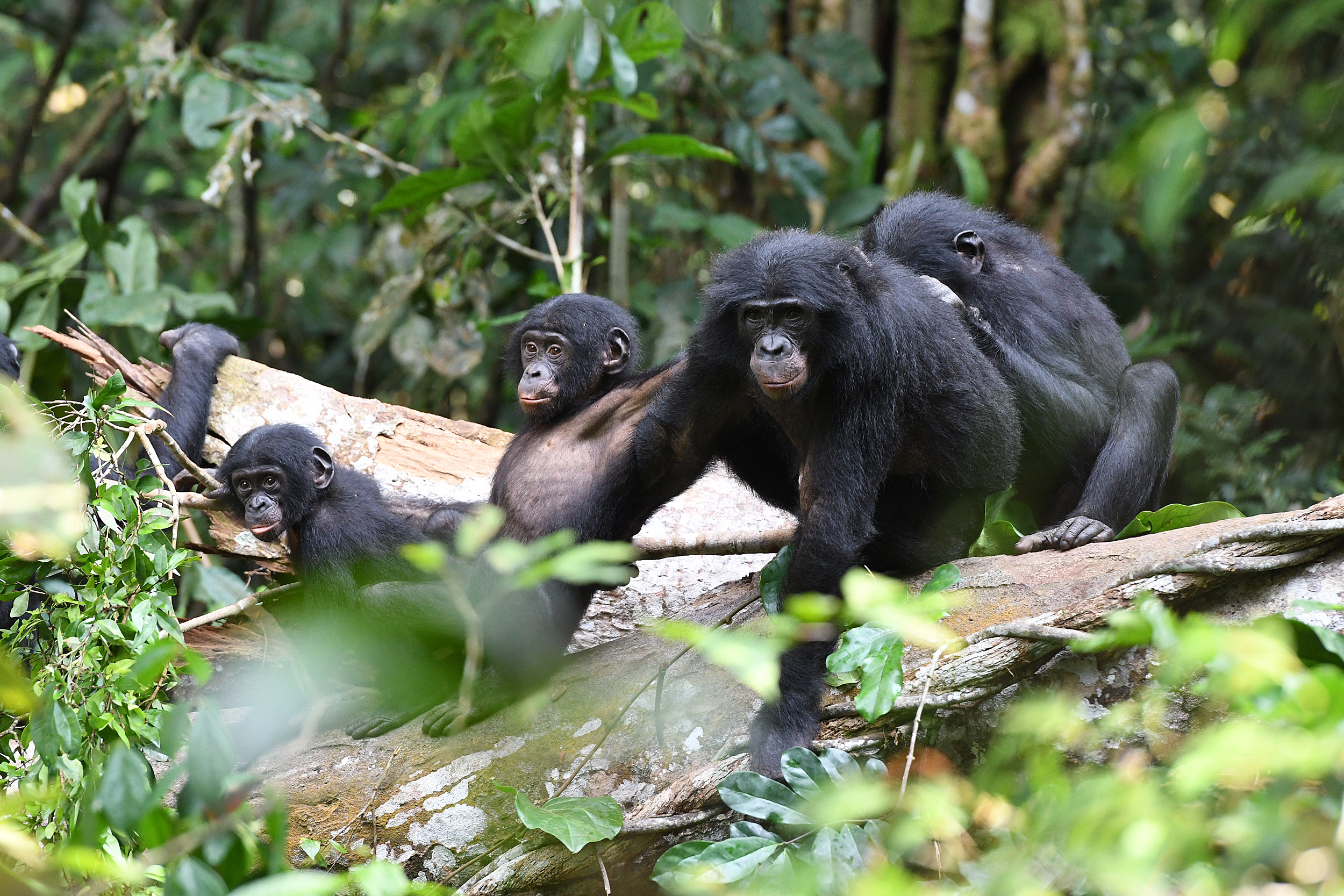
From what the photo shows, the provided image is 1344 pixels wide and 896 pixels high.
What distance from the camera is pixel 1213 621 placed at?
3.42 m

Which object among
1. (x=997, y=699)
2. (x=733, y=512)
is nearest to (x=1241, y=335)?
(x=733, y=512)

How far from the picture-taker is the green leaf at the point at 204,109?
763 cm

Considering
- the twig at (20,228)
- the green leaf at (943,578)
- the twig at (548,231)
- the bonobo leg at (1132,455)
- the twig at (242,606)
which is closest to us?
the green leaf at (943,578)

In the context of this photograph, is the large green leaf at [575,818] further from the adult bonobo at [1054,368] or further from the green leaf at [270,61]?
the green leaf at [270,61]

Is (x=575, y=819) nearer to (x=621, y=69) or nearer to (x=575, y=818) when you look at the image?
(x=575, y=818)

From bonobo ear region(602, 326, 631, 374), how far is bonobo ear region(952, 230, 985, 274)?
5.52ft

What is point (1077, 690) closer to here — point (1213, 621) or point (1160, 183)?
point (1213, 621)

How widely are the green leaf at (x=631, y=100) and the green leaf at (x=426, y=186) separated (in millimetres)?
969

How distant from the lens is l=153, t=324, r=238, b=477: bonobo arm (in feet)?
19.3

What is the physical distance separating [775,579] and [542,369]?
1.70 metres

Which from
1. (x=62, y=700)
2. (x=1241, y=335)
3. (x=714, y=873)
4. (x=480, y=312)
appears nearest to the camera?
(x=714, y=873)

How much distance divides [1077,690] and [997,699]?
0.83 feet

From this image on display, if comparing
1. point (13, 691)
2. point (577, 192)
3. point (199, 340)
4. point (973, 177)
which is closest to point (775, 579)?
point (13, 691)

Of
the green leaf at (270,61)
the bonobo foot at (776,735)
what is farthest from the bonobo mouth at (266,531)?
the green leaf at (270,61)
